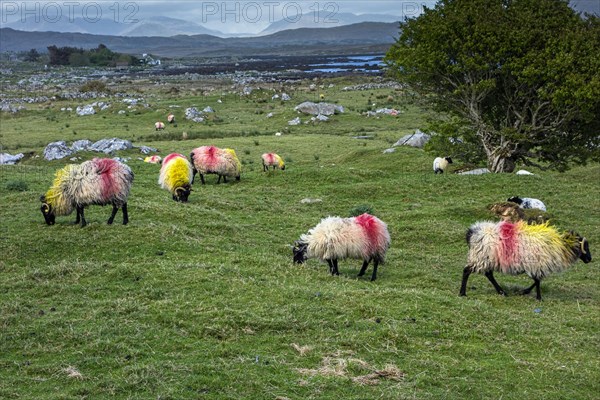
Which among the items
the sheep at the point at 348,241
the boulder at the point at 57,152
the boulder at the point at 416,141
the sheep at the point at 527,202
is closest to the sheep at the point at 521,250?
the sheep at the point at 348,241

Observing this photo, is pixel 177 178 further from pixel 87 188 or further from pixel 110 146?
pixel 110 146

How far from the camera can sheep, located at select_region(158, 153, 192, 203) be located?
21047mm

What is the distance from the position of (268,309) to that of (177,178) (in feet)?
36.9

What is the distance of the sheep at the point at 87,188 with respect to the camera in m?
15.5

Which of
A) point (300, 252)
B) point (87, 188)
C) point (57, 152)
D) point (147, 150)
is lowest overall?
point (300, 252)

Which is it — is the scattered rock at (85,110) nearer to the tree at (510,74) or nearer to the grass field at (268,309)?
the grass field at (268,309)

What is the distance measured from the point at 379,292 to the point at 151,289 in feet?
14.7

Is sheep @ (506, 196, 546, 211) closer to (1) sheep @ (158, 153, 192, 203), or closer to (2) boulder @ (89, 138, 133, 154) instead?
(1) sheep @ (158, 153, 192, 203)

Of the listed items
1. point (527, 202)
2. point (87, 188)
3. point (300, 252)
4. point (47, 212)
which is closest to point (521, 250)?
point (300, 252)

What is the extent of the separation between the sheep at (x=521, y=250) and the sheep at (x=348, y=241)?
1.99 meters

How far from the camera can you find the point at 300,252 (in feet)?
48.3

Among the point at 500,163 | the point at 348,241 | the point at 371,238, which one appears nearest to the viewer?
the point at 348,241

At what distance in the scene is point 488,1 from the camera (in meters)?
27.1

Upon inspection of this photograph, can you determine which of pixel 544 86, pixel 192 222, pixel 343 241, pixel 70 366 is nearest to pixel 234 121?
pixel 544 86
